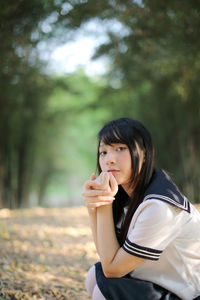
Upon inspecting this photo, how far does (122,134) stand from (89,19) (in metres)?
2.62

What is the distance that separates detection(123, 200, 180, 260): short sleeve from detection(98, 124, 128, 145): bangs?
1.04ft

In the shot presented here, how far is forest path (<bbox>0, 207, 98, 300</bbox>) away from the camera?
2.06m

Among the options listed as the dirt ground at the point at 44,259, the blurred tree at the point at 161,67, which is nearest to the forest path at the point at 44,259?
the dirt ground at the point at 44,259

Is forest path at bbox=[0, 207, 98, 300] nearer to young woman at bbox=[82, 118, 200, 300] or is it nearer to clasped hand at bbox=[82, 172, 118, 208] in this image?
young woman at bbox=[82, 118, 200, 300]

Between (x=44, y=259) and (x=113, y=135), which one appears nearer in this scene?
(x=113, y=135)

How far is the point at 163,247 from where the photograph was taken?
1146mm

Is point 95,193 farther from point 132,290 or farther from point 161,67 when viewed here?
point 161,67

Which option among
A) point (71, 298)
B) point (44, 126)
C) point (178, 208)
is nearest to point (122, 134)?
point (178, 208)

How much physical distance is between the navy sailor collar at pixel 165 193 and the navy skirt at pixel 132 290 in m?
0.35

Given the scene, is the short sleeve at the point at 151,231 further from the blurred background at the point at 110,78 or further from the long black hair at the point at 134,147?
the blurred background at the point at 110,78

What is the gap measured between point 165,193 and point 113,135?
0.35 metres

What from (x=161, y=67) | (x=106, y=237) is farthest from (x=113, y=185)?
(x=161, y=67)

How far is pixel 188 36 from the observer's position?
3365 mm

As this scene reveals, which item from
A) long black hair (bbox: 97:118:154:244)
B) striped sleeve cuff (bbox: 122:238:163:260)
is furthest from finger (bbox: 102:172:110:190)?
striped sleeve cuff (bbox: 122:238:163:260)
